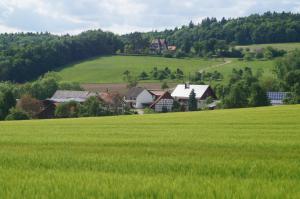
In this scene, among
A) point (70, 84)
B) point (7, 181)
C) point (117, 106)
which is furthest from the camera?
point (70, 84)

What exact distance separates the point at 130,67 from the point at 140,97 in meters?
41.5

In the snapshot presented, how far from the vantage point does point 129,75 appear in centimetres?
16900

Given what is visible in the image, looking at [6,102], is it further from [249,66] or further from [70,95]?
[249,66]

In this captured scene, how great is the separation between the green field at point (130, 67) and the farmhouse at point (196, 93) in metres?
23.9

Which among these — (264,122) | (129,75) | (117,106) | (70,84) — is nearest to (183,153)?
(264,122)

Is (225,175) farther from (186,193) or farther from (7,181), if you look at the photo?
(7,181)

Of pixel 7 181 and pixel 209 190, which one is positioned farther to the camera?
pixel 7 181

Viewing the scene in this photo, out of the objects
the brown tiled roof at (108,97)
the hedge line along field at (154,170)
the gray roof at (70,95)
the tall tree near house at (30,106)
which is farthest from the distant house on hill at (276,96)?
the hedge line along field at (154,170)

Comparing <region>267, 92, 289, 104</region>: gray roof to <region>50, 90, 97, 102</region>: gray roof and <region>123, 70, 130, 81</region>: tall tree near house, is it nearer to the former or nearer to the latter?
<region>50, 90, 97, 102</region>: gray roof

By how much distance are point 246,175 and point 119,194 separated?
4.18 meters

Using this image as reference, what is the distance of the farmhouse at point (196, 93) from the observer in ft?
436

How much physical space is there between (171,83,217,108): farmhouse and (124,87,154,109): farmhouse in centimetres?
649

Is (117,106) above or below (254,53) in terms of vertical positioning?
below

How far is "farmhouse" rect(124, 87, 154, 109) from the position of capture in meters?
143
